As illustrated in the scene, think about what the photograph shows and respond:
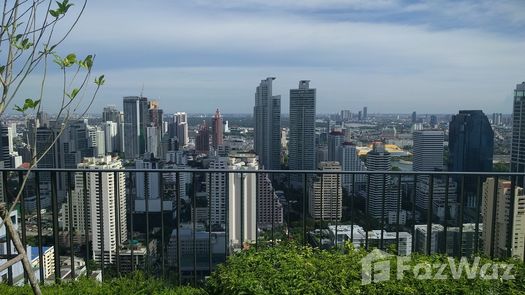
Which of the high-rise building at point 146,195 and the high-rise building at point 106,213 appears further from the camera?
the high-rise building at point 106,213

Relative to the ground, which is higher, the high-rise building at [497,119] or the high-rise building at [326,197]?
the high-rise building at [497,119]

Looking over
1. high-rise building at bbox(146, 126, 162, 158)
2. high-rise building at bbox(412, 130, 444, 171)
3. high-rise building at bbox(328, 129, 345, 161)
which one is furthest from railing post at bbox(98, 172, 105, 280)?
high-rise building at bbox(328, 129, 345, 161)

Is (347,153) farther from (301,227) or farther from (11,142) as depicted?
(11,142)

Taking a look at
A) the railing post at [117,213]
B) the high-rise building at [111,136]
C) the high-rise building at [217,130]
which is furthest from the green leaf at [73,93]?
the high-rise building at [217,130]

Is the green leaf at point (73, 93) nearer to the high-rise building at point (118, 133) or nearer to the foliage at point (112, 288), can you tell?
the foliage at point (112, 288)

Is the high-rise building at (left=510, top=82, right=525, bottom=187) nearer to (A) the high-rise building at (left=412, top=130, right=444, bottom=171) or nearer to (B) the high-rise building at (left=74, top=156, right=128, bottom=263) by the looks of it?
(A) the high-rise building at (left=412, top=130, right=444, bottom=171)

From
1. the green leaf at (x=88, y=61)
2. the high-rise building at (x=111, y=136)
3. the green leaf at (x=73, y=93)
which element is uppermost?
the green leaf at (x=88, y=61)
